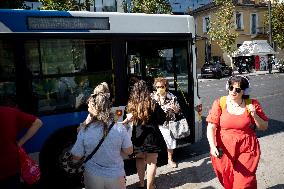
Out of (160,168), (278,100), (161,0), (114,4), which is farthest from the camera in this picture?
(114,4)

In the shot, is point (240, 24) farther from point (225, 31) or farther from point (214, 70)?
point (214, 70)

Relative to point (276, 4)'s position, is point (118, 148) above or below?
below

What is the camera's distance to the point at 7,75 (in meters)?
5.59

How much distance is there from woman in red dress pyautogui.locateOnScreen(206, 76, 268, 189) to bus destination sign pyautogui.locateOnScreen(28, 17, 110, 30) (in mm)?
3063

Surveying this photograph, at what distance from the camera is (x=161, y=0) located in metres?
28.5

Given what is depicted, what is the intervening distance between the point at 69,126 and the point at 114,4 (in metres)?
31.4

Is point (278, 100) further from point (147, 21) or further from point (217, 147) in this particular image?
point (217, 147)

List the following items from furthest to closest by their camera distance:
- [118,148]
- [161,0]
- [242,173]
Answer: [161,0] → [242,173] → [118,148]

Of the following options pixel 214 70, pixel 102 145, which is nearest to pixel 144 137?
pixel 102 145

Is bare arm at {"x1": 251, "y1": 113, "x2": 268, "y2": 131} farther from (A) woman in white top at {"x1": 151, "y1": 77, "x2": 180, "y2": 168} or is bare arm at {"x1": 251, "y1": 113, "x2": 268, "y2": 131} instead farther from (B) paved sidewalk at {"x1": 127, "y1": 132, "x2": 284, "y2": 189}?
(A) woman in white top at {"x1": 151, "y1": 77, "x2": 180, "y2": 168}

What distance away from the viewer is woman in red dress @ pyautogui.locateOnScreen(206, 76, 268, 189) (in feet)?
14.1

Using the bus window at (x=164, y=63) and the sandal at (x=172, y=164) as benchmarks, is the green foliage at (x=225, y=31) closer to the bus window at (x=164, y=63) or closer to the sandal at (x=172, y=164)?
the bus window at (x=164, y=63)

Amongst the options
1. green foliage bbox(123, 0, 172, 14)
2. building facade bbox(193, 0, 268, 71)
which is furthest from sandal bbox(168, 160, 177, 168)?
building facade bbox(193, 0, 268, 71)

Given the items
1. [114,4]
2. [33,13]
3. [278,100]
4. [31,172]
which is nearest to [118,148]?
[31,172]
